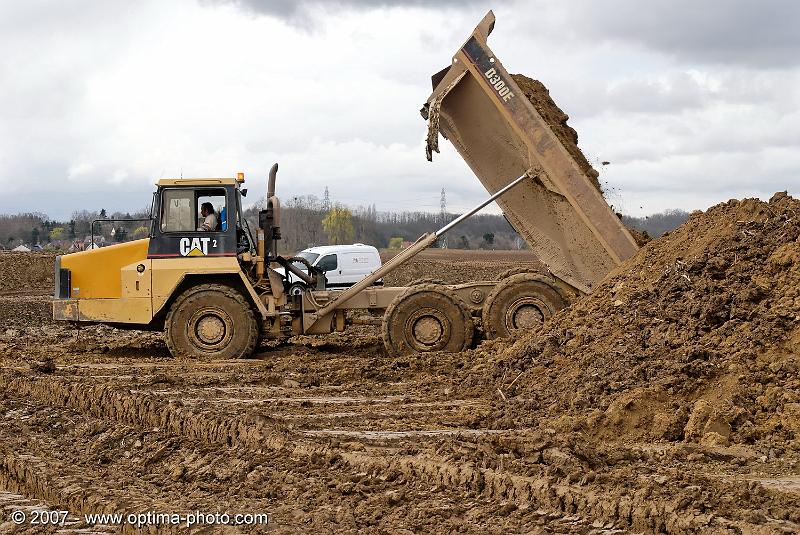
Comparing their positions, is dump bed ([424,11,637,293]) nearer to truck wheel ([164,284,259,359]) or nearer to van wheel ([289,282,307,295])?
van wheel ([289,282,307,295])

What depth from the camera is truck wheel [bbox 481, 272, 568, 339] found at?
1312cm

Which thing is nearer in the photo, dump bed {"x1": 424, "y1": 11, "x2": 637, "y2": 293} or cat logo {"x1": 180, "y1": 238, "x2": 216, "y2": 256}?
dump bed {"x1": 424, "y1": 11, "x2": 637, "y2": 293}

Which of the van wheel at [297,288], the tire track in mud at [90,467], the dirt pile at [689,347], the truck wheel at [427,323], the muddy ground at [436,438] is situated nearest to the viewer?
the muddy ground at [436,438]

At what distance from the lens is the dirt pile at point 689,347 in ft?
26.3

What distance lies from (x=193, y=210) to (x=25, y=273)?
2402 cm

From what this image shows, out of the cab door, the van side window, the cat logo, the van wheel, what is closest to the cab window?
the cab door

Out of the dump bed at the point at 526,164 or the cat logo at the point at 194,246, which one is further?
the cat logo at the point at 194,246

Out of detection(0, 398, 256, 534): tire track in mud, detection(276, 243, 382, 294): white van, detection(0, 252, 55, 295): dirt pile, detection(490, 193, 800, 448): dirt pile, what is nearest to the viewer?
detection(0, 398, 256, 534): tire track in mud

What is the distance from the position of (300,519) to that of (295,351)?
8.36m

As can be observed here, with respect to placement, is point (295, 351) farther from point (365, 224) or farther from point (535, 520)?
point (365, 224)

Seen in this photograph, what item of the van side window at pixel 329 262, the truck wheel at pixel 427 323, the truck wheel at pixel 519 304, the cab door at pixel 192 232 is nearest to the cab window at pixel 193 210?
the cab door at pixel 192 232

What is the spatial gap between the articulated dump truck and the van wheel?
12cm

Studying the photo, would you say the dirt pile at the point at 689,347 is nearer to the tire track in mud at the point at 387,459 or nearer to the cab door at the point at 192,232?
the tire track in mud at the point at 387,459

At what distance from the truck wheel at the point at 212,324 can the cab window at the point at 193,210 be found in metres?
0.83
